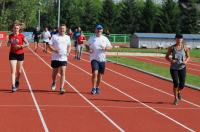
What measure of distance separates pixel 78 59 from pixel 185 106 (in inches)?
689

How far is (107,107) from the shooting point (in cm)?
1324

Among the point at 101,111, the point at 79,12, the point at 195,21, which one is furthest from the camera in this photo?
the point at 79,12

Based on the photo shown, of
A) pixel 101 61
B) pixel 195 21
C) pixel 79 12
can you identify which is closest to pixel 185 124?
pixel 101 61

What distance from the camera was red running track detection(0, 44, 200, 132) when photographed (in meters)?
10.9

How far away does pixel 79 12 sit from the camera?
9088cm

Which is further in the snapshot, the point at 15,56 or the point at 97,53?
the point at 97,53

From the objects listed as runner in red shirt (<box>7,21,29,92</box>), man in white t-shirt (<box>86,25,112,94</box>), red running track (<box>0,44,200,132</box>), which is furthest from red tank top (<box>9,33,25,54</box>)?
man in white t-shirt (<box>86,25,112,94</box>)

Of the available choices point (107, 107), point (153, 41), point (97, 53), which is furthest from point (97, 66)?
point (153, 41)

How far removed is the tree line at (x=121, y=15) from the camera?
83.4 metres

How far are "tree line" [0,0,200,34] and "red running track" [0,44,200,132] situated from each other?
64048 millimetres

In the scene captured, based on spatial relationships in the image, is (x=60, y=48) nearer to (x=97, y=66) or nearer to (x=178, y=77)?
(x=97, y=66)

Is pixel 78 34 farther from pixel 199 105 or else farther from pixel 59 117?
pixel 59 117

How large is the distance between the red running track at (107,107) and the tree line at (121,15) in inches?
2522

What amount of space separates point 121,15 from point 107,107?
3008 inches
